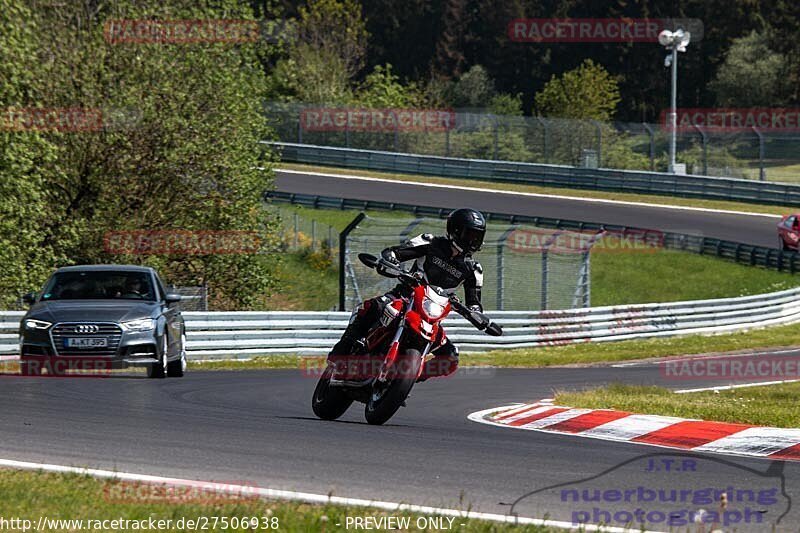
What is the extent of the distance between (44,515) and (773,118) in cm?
8422

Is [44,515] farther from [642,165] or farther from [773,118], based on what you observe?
[773,118]

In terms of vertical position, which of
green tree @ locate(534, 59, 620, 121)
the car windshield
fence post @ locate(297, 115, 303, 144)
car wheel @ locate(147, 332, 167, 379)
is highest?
green tree @ locate(534, 59, 620, 121)

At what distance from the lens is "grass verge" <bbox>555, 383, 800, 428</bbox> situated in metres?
12.4

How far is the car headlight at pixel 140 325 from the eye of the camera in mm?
16141

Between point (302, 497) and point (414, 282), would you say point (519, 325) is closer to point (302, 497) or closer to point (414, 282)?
point (414, 282)

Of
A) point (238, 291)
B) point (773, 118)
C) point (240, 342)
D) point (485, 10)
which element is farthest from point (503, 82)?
point (240, 342)

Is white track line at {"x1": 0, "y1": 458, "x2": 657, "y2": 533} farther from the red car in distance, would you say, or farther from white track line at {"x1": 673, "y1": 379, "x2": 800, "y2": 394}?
the red car in distance

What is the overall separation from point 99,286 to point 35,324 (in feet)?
4.18

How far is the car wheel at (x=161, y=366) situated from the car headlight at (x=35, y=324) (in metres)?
1.43

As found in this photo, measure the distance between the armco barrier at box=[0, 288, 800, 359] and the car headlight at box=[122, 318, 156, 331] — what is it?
5527mm

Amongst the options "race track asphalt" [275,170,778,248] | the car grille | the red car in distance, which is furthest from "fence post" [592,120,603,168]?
the car grille

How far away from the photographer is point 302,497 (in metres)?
7.09

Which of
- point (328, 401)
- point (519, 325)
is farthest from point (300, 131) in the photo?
point (328, 401)

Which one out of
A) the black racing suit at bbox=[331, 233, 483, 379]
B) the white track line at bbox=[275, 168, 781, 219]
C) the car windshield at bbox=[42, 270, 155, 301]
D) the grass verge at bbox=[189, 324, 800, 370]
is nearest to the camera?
the black racing suit at bbox=[331, 233, 483, 379]
